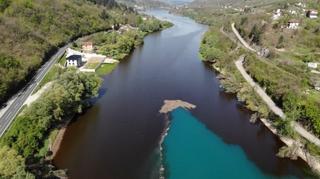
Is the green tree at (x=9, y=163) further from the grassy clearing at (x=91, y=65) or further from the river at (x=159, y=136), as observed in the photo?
the grassy clearing at (x=91, y=65)

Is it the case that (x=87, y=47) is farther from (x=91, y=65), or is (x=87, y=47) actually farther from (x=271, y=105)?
(x=271, y=105)

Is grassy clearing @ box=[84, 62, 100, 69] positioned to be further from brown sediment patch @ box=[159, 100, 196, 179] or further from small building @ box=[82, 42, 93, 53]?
brown sediment patch @ box=[159, 100, 196, 179]

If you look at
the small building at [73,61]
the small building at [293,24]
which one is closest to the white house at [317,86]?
the small building at [293,24]

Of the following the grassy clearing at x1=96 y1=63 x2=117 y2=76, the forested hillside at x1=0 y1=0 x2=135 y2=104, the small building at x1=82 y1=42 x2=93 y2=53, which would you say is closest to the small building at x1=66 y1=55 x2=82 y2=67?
the grassy clearing at x1=96 y1=63 x2=117 y2=76

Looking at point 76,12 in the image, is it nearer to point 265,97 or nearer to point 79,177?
point 265,97

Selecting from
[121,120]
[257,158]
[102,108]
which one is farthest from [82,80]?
[257,158]

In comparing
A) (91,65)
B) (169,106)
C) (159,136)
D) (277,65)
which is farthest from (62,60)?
(277,65)
